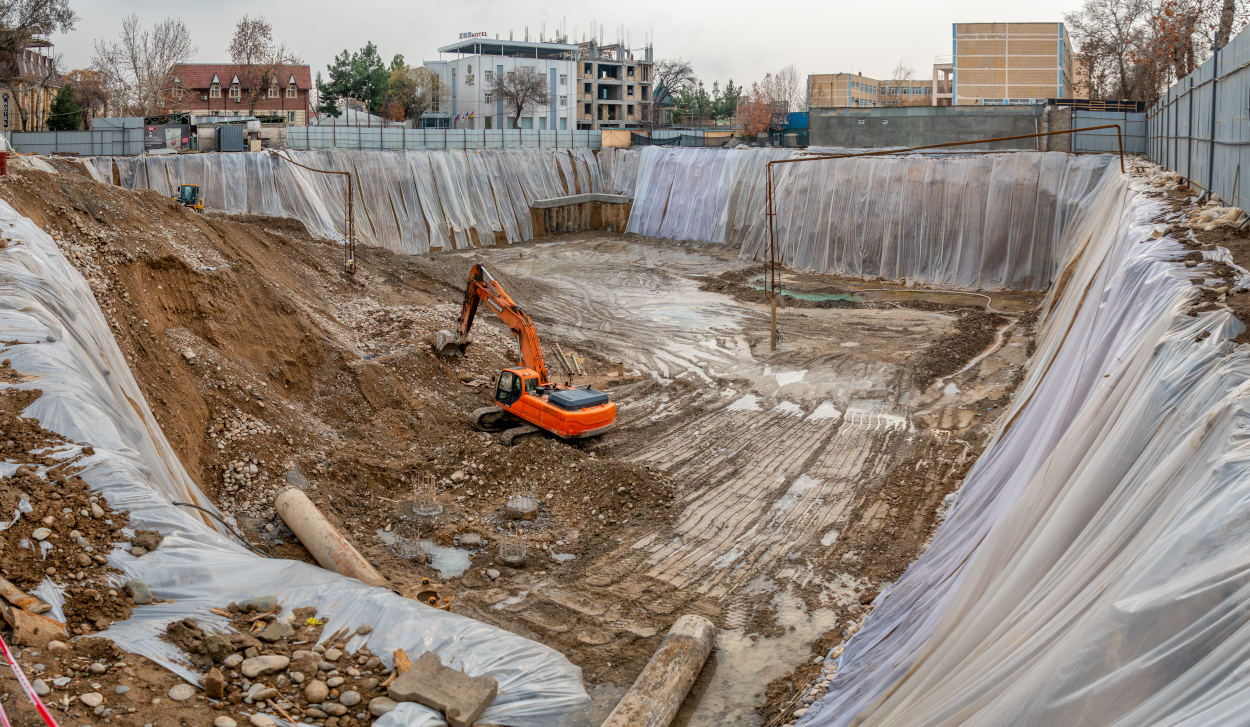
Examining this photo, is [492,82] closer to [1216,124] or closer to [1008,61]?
[1008,61]

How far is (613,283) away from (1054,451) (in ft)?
73.1

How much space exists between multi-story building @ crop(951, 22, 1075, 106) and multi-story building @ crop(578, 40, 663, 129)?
1385 inches

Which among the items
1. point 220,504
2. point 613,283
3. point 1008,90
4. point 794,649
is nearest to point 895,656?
point 794,649

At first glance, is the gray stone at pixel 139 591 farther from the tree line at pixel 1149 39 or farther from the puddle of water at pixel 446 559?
the tree line at pixel 1149 39

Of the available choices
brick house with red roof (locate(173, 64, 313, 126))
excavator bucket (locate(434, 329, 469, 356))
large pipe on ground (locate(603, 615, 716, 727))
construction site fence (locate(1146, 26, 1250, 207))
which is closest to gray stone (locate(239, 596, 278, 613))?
large pipe on ground (locate(603, 615, 716, 727))

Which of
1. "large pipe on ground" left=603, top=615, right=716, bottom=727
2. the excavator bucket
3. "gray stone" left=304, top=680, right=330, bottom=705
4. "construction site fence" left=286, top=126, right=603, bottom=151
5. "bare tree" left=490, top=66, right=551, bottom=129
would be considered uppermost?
"bare tree" left=490, top=66, right=551, bottom=129

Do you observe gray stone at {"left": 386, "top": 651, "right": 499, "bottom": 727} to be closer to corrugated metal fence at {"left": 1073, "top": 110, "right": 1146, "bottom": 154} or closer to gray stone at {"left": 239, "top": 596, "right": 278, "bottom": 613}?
gray stone at {"left": 239, "top": 596, "right": 278, "bottom": 613}

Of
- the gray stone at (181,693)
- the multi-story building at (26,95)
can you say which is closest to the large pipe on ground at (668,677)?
the gray stone at (181,693)

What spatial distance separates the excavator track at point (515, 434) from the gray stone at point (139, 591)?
7.86 metres

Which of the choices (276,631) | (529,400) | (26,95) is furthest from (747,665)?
(26,95)

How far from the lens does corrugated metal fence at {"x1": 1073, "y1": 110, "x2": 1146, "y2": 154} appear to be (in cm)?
3222

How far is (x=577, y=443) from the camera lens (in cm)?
1542

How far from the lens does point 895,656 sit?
26.6ft

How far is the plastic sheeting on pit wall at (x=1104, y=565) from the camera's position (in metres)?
4.49
